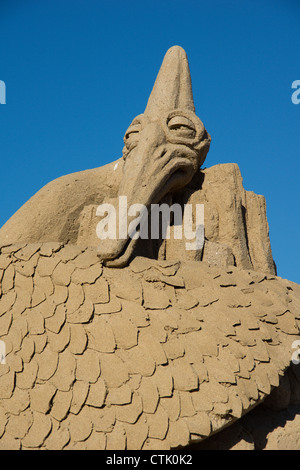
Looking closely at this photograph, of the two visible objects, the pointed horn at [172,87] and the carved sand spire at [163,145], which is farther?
the pointed horn at [172,87]

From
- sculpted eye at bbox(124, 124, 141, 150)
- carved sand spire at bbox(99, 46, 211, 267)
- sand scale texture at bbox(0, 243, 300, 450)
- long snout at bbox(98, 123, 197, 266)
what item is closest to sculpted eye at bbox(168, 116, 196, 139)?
carved sand spire at bbox(99, 46, 211, 267)

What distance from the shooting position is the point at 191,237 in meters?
5.12

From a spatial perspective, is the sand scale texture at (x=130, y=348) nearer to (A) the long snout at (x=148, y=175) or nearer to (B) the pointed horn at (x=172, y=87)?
(A) the long snout at (x=148, y=175)

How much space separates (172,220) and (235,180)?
2.50ft

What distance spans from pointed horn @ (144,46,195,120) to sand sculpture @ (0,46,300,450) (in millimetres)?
185

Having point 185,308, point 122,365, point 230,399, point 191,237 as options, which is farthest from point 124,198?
point 230,399

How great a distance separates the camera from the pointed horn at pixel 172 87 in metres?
5.64

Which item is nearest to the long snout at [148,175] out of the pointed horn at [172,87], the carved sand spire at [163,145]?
the carved sand spire at [163,145]

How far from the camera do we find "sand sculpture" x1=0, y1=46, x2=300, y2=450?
3.90m

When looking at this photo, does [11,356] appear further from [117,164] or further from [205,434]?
[117,164]

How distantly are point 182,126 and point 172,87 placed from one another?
52 cm

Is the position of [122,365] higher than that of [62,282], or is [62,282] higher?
[62,282]

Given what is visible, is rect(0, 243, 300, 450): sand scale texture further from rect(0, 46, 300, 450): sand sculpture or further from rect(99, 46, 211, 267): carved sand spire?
rect(99, 46, 211, 267): carved sand spire

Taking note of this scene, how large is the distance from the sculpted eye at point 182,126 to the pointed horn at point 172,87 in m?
0.19
